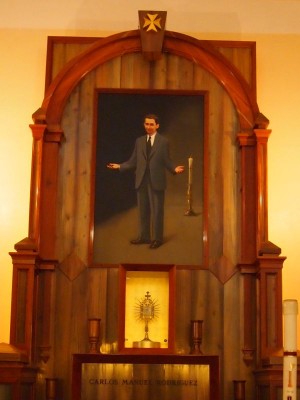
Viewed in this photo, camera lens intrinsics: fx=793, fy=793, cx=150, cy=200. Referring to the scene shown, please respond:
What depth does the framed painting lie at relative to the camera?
5574mm

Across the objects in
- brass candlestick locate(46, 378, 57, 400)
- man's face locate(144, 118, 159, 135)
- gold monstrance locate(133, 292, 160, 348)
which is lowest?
brass candlestick locate(46, 378, 57, 400)

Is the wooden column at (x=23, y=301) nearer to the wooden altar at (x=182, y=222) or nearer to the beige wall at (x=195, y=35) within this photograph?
the wooden altar at (x=182, y=222)

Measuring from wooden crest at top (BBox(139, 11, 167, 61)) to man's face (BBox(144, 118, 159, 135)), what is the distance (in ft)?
1.68

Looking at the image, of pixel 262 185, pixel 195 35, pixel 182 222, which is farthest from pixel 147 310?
pixel 195 35

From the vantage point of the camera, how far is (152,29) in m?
5.69

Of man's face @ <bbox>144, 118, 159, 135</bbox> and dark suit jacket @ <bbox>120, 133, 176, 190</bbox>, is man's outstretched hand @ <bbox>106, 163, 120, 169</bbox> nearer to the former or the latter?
dark suit jacket @ <bbox>120, 133, 176, 190</bbox>

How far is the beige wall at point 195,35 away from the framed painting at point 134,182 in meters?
0.50

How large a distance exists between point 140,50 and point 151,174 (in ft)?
3.08

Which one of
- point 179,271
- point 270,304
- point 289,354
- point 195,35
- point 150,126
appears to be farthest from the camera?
point 195,35

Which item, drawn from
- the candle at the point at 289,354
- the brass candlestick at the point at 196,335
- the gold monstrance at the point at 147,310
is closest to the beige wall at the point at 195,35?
the brass candlestick at the point at 196,335

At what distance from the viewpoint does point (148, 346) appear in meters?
5.15

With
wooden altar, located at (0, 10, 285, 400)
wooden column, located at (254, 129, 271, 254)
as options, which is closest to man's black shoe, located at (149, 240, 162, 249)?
wooden altar, located at (0, 10, 285, 400)

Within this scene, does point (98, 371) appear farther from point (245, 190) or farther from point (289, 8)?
point (289, 8)

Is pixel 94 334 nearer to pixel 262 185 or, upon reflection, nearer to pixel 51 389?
pixel 51 389
